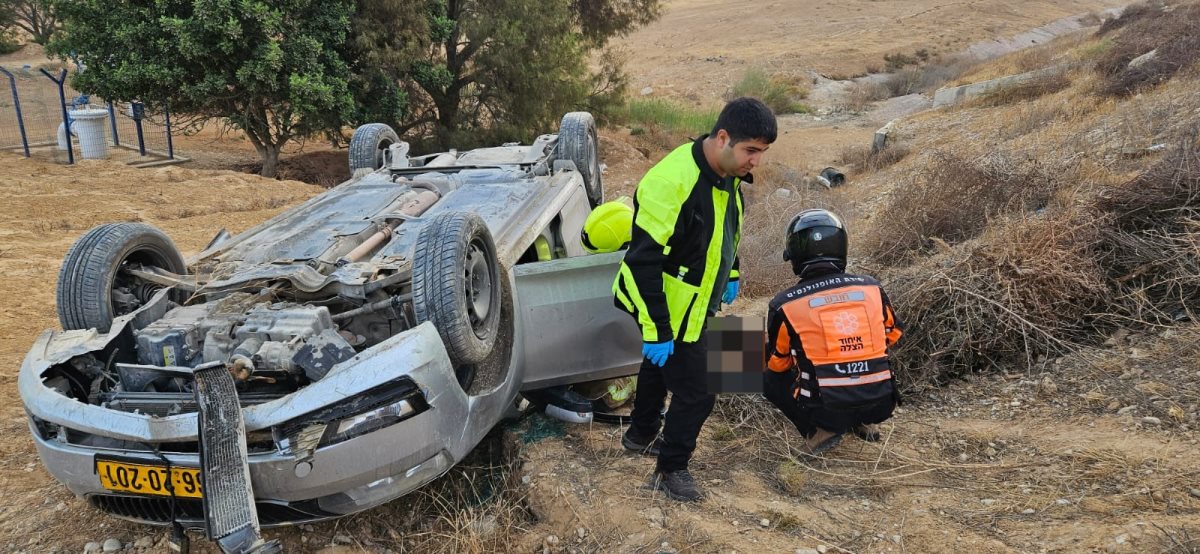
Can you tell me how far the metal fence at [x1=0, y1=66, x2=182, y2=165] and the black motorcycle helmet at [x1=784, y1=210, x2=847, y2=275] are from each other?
11377mm

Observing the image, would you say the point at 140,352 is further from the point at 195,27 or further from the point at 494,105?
the point at 494,105

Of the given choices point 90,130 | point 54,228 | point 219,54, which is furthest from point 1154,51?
point 90,130

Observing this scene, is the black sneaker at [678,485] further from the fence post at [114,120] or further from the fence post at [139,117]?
the fence post at [114,120]

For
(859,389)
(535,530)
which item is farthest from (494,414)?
(859,389)

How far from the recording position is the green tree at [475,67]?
12258mm

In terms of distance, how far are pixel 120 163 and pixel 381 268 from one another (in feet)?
37.2

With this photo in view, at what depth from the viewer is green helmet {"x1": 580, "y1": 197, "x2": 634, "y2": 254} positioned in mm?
3889

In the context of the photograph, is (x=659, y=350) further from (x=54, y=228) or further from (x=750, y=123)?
(x=54, y=228)

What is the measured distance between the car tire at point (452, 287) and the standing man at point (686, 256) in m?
0.64

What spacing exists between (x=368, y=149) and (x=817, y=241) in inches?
158

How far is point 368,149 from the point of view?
616 centimetres

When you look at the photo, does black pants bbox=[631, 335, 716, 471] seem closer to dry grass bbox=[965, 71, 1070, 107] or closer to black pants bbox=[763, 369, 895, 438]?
black pants bbox=[763, 369, 895, 438]

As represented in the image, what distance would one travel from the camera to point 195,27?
33.3 feet

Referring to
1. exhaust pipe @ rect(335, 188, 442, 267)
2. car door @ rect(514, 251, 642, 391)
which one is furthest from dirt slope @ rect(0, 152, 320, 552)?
car door @ rect(514, 251, 642, 391)
